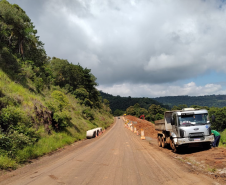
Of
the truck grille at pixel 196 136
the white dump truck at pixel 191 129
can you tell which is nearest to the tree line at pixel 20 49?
the white dump truck at pixel 191 129

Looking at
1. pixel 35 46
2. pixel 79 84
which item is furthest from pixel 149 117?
pixel 35 46

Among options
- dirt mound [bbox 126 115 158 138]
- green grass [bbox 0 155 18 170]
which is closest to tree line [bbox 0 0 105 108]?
green grass [bbox 0 155 18 170]

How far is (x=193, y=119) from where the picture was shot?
38.2 ft

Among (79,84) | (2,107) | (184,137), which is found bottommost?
(184,137)

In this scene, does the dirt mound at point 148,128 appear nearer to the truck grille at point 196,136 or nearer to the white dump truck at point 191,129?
the white dump truck at point 191,129

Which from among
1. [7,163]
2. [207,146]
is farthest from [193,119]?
[7,163]

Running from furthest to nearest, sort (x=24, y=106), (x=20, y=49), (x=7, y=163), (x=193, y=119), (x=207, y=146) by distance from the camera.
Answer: (x=20, y=49) < (x=24, y=106) < (x=207, y=146) < (x=193, y=119) < (x=7, y=163)

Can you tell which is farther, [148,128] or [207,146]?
[148,128]

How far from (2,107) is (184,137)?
11.7 metres

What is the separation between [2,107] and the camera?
11086 mm

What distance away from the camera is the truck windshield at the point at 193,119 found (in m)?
11.5

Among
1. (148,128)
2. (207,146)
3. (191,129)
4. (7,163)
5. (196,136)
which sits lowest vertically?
(7,163)

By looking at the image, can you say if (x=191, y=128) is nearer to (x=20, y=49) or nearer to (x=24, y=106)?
(x=24, y=106)

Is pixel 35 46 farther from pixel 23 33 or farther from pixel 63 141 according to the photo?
pixel 63 141
